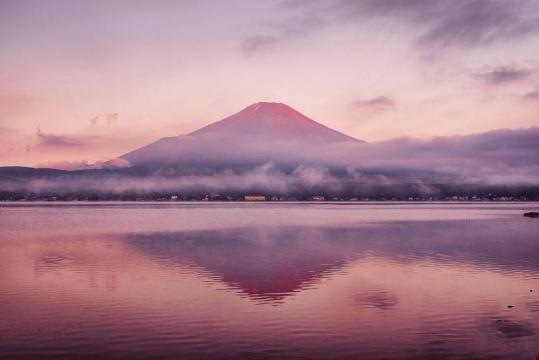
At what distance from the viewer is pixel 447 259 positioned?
51.0 meters

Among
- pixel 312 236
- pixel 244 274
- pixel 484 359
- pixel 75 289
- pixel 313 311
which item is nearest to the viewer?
pixel 484 359

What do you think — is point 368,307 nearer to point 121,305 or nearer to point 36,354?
point 121,305

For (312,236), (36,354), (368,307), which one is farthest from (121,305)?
(312,236)

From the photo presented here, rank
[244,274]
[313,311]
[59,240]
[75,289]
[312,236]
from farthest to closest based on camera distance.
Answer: [312,236]
[59,240]
[244,274]
[75,289]
[313,311]

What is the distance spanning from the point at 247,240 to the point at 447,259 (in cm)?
2920

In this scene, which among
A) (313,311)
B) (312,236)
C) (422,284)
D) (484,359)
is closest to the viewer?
(484,359)

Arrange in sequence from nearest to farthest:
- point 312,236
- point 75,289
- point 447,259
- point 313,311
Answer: point 313,311 → point 75,289 → point 447,259 → point 312,236

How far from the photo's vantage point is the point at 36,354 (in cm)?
2002

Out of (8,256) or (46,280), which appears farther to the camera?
(8,256)

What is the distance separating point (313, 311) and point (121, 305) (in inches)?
371

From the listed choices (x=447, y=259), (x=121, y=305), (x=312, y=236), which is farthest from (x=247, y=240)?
(x=121, y=305)

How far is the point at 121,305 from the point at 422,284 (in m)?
18.2

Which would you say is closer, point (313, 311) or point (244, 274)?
point (313, 311)

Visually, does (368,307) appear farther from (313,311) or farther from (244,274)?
(244,274)
